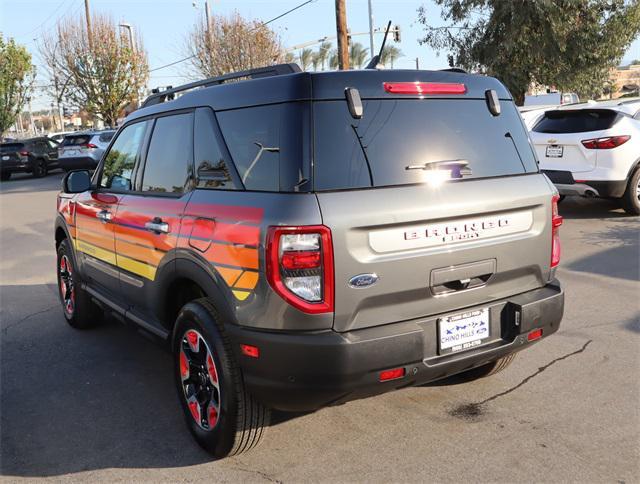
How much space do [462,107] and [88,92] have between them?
34056 mm

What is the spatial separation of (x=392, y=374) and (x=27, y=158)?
26676 mm

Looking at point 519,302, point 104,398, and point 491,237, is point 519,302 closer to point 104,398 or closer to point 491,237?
point 491,237

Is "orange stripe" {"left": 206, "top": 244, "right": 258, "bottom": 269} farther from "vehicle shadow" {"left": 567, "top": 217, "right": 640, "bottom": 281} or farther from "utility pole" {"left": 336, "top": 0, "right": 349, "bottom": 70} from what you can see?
"utility pole" {"left": 336, "top": 0, "right": 349, "bottom": 70}

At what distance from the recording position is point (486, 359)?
10.3 ft

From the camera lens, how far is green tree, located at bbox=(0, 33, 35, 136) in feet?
128

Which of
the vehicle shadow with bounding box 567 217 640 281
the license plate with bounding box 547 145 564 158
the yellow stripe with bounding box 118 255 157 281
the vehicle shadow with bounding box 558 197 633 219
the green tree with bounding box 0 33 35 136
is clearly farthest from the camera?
the green tree with bounding box 0 33 35 136

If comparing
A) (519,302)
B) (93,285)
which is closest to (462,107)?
(519,302)

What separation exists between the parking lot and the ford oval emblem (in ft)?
3.23

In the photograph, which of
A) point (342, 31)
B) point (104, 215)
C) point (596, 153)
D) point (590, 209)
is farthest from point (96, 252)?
point (342, 31)

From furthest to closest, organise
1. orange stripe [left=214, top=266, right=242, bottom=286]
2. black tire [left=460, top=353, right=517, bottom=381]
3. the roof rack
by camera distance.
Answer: black tire [left=460, top=353, right=517, bottom=381], the roof rack, orange stripe [left=214, top=266, right=242, bottom=286]

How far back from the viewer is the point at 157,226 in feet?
11.8

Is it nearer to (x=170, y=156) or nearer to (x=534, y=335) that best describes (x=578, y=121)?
(x=534, y=335)

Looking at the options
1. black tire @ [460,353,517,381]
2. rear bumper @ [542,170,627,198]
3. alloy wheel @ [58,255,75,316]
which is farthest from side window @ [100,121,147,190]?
rear bumper @ [542,170,627,198]

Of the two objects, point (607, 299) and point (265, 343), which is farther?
point (607, 299)
